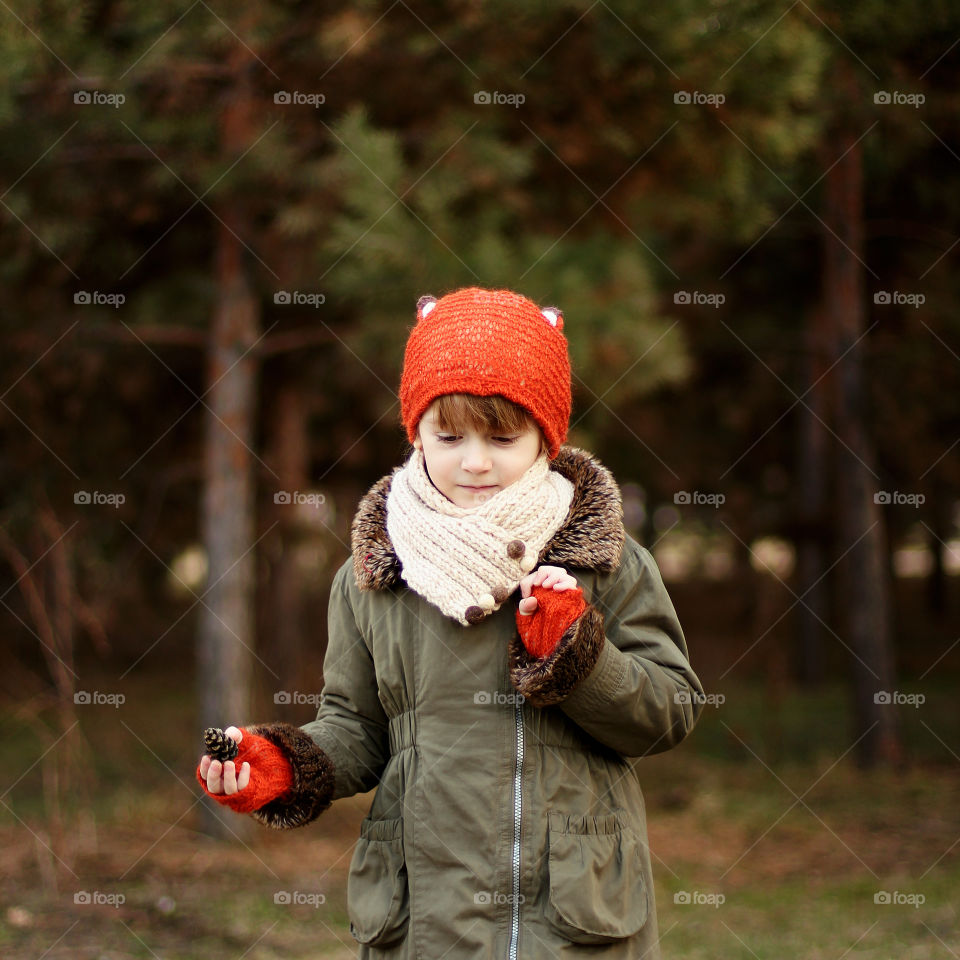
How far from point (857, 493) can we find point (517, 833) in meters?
6.21

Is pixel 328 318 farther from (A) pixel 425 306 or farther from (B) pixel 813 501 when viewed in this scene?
(B) pixel 813 501

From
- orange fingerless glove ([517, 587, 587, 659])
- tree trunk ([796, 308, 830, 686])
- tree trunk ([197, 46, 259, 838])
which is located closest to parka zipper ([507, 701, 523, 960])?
orange fingerless glove ([517, 587, 587, 659])

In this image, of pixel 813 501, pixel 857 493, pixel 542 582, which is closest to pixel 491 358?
pixel 542 582

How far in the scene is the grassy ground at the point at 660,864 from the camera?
4301 mm

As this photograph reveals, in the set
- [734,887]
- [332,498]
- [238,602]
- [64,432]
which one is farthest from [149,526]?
[734,887]

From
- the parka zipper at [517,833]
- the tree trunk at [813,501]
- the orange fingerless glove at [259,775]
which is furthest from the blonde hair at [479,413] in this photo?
the tree trunk at [813,501]

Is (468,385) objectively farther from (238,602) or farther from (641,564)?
(238,602)

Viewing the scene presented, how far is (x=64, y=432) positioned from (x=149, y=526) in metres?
0.88

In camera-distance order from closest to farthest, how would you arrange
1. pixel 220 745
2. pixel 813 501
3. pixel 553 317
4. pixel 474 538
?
pixel 220 745 < pixel 474 538 < pixel 553 317 < pixel 813 501

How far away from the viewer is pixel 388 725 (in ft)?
6.36

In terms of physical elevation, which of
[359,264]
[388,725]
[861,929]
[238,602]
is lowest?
[861,929]

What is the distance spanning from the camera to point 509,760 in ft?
5.69

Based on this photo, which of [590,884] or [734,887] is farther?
[734,887]

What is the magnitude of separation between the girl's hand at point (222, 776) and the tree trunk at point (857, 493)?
630 cm
